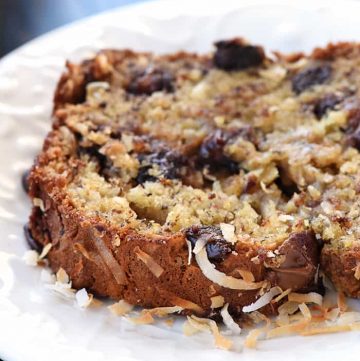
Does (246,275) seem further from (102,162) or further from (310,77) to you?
(310,77)

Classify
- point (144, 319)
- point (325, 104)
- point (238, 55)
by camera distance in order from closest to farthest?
point (144, 319)
point (325, 104)
point (238, 55)

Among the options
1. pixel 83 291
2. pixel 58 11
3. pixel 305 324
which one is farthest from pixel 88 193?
pixel 58 11

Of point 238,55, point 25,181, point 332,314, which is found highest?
point 238,55

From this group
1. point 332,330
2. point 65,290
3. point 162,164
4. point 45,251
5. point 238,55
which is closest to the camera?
point 332,330

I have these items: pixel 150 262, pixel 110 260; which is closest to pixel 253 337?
pixel 150 262

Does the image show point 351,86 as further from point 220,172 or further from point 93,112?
point 93,112

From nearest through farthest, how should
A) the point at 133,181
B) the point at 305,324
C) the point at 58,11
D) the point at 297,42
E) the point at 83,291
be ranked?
1. the point at 305,324
2. the point at 83,291
3. the point at 133,181
4. the point at 297,42
5. the point at 58,11
